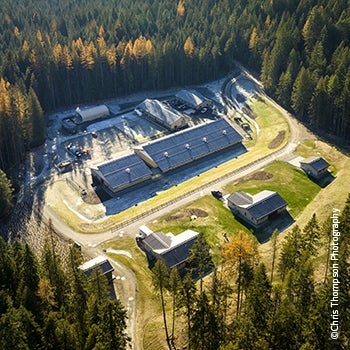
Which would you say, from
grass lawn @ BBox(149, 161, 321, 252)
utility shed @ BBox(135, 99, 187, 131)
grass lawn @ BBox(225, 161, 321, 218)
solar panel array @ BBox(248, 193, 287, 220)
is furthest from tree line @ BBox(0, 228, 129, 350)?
utility shed @ BBox(135, 99, 187, 131)

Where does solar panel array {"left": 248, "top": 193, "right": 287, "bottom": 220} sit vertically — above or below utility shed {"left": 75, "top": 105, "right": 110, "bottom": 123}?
above

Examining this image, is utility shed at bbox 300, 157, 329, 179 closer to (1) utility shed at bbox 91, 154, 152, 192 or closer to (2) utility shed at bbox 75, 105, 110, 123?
A: (1) utility shed at bbox 91, 154, 152, 192

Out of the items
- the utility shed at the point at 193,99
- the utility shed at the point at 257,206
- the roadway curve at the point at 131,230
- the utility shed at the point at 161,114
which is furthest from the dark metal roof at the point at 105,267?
the utility shed at the point at 193,99

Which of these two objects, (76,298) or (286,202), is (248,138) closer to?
(286,202)

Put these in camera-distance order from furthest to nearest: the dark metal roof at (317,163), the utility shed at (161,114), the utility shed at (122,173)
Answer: the utility shed at (161,114) → the dark metal roof at (317,163) → the utility shed at (122,173)

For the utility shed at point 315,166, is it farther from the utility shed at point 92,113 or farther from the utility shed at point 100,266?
the utility shed at point 92,113
